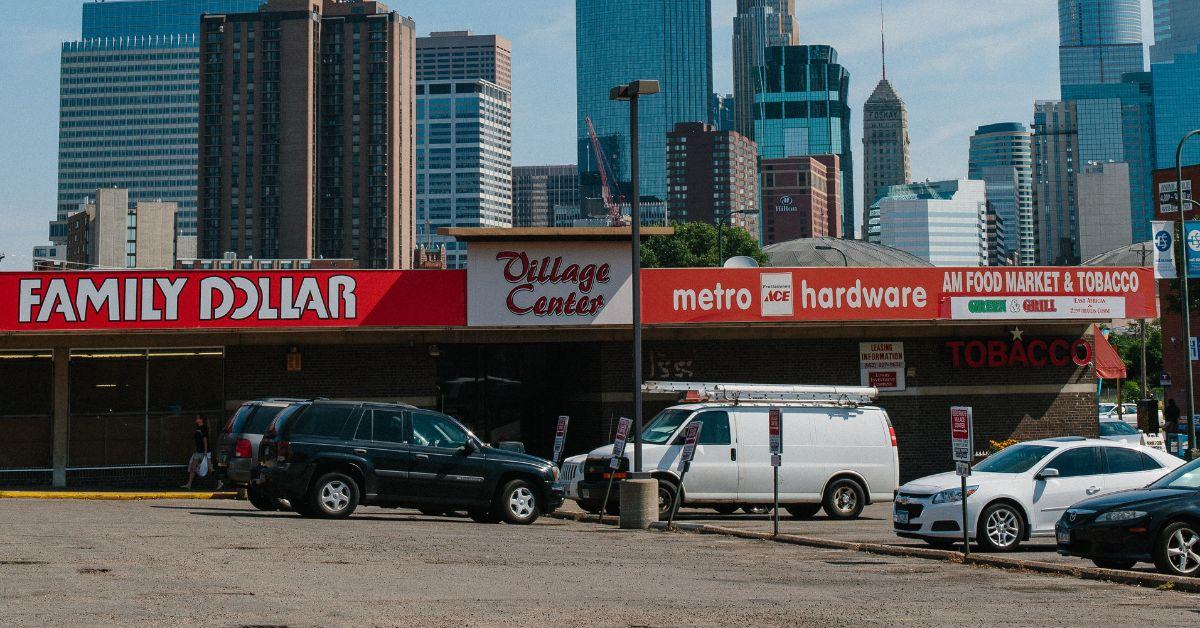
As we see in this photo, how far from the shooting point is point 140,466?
3016cm

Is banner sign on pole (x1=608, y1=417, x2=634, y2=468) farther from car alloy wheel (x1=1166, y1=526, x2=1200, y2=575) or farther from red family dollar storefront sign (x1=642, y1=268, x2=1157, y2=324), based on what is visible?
car alloy wheel (x1=1166, y1=526, x2=1200, y2=575)

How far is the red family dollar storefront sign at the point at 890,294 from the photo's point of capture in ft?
96.0

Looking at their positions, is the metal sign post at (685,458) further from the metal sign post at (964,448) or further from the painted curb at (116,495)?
the painted curb at (116,495)

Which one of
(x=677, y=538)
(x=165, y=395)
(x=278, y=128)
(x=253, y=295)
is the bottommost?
(x=677, y=538)

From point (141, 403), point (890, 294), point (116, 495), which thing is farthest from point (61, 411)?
point (890, 294)

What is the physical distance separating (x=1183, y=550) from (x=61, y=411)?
2379 centimetres

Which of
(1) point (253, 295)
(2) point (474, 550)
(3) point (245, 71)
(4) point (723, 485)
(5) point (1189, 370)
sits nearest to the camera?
(2) point (474, 550)

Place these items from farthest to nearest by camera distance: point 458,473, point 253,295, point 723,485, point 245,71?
point 245,71 → point 253,295 → point 723,485 → point 458,473

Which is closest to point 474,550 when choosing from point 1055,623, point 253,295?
point 1055,623

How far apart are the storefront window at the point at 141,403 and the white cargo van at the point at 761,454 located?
10.4 meters

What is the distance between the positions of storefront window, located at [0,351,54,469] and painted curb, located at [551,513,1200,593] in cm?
1567

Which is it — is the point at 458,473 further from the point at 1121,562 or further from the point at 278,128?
the point at 278,128

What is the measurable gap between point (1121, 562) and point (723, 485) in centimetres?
915

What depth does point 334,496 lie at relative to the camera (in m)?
19.7
